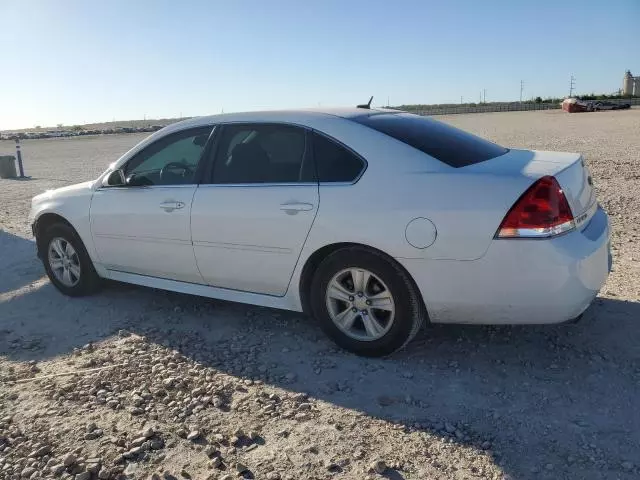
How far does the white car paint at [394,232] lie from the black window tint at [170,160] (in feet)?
0.25

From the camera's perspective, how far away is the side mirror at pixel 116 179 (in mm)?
5020

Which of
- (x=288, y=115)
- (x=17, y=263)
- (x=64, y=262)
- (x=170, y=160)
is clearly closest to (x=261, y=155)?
(x=288, y=115)

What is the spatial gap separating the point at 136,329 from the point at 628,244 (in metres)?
5.12

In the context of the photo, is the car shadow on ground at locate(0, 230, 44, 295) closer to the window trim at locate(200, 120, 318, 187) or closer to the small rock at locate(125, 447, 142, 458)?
the window trim at locate(200, 120, 318, 187)

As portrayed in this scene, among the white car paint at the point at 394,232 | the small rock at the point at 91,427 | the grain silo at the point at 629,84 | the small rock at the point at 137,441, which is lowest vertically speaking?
the small rock at the point at 137,441

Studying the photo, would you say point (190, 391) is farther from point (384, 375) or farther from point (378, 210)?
point (378, 210)

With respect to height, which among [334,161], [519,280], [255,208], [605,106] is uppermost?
[605,106]

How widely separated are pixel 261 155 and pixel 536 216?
6.63 feet

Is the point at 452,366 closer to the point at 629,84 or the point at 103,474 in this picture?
the point at 103,474

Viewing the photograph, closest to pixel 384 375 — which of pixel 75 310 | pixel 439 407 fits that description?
pixel 439 407

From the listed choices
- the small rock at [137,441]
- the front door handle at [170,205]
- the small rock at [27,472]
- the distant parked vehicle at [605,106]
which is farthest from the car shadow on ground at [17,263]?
the distant parked vehicle at [605,106]

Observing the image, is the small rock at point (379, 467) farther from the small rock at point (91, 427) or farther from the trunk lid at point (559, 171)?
the trunk lid at point (559, 171)

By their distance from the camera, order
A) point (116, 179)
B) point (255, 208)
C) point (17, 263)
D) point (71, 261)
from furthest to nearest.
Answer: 1. point (17, 263)
2. point (71, 261)
3. point (116, 179)
4. point (255, 208)

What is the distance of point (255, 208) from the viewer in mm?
4168
